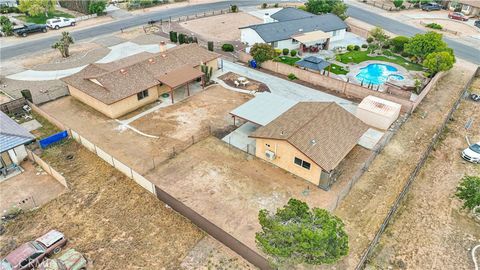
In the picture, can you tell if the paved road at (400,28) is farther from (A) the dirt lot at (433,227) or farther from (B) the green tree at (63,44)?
(B) the green tree at (63,44)

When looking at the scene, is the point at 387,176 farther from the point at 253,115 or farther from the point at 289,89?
the point at 289,89

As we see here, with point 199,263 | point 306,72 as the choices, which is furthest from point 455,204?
point 306,72

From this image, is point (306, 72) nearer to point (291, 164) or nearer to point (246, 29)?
point (246, 29)

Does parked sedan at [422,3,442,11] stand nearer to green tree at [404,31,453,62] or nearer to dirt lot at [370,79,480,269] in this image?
green tree at [404,31,453,62]

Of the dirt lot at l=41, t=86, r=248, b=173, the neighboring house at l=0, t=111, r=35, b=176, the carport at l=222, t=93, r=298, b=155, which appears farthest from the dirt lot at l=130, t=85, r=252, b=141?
the neighboring house at l=0, t=111, r=35, b=176

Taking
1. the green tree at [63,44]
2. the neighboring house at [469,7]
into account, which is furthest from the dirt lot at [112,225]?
the neighboring house at [469,7]

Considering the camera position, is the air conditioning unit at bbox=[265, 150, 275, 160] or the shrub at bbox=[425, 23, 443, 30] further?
the shrub at bbox=[425, 23, 443, 30]
